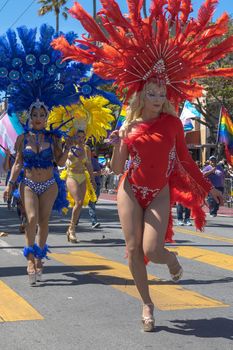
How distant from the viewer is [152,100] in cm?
473

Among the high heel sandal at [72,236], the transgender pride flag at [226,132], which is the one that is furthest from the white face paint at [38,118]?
the transgender pride flag at [226,132]

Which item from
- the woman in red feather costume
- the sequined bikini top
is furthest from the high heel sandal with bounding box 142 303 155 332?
the sequined bikini top

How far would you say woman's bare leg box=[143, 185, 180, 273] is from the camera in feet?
14.9

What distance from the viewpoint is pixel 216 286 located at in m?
6.34

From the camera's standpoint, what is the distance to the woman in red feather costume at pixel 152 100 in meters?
4.64

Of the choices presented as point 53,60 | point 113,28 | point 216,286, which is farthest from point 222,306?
point 53,60

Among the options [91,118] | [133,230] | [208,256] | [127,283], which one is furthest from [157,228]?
[91,118]

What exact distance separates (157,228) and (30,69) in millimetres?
3136

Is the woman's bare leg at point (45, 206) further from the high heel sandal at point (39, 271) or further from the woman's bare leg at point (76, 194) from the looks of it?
the woman's bare leg at point (76, 194)

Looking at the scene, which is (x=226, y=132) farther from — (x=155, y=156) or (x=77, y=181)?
(x=155, y=156)

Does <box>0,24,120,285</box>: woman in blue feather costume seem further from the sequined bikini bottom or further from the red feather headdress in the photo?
the red feather headdress

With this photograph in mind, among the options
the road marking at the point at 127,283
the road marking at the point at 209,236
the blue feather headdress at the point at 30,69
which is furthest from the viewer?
the road marking at the point at 209,236

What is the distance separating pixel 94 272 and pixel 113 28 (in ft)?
10.6

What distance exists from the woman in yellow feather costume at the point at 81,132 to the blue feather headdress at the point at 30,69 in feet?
3.40
